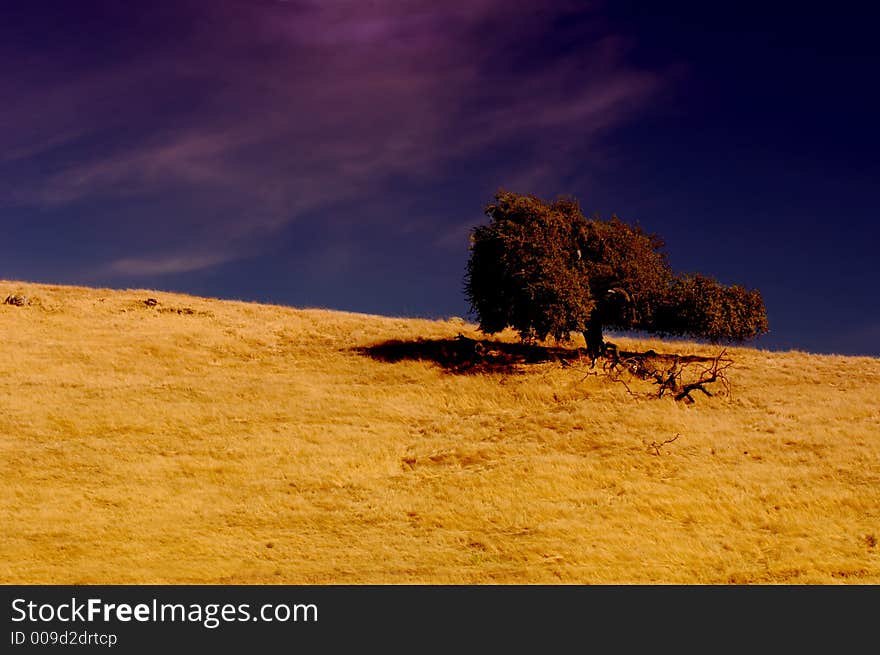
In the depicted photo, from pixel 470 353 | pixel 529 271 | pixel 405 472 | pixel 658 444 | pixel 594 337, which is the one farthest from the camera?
pixel 594 337

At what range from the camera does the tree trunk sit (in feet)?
156

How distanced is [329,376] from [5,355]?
17216mm

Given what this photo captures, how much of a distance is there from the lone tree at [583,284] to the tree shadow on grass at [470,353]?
157 centimetres

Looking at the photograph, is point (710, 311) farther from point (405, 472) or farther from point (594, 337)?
point (405, 472)

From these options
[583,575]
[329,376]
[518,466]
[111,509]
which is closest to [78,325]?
[329,376]

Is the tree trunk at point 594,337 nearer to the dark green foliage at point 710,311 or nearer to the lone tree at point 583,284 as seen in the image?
the lone tree at point 583,284

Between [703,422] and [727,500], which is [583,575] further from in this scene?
[703,422]

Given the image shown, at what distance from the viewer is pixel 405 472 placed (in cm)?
2755

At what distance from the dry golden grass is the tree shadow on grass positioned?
1.38 m

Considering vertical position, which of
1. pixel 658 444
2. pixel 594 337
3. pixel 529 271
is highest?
pixel 529 271

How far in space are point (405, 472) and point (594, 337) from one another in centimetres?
2318

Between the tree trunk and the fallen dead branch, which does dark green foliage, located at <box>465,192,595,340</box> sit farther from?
the fallen dead branch

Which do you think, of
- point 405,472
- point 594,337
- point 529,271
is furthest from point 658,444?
point 594,337

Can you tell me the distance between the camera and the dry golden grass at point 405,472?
64.6 feet
